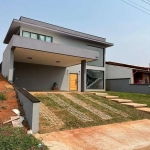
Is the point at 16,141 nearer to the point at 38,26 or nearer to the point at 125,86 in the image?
the point at 38,26

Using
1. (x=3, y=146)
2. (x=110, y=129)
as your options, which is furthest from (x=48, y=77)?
(x=3, y=146)

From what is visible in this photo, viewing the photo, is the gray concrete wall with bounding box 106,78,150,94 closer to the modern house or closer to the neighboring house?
the neighboring house

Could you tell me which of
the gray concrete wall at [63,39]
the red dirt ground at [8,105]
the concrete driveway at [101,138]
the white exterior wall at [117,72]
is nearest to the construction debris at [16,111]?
the red dirt ground at [8,105]

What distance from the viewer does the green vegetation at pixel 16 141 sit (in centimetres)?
340

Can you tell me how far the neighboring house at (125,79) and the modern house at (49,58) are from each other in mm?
1976

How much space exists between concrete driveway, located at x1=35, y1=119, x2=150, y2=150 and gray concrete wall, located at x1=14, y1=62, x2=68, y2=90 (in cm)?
1093

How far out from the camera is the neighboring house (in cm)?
1651

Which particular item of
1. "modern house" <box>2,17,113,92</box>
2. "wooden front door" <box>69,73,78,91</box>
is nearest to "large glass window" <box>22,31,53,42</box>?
"modern house" <box>2,17,113,92</box>

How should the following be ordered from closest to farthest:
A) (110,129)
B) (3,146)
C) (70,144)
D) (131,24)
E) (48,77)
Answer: (3,146), (70,144), (110,129), (131,24), (48,77)

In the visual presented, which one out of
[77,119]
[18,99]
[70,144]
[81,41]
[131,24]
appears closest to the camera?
[70,144]

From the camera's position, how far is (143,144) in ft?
13.4

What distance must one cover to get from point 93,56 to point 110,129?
7.93 meters

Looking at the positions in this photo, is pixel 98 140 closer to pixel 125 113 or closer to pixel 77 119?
pixel 77 119

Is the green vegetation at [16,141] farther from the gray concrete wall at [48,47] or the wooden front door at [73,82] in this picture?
the wooden front door at [73,82]
